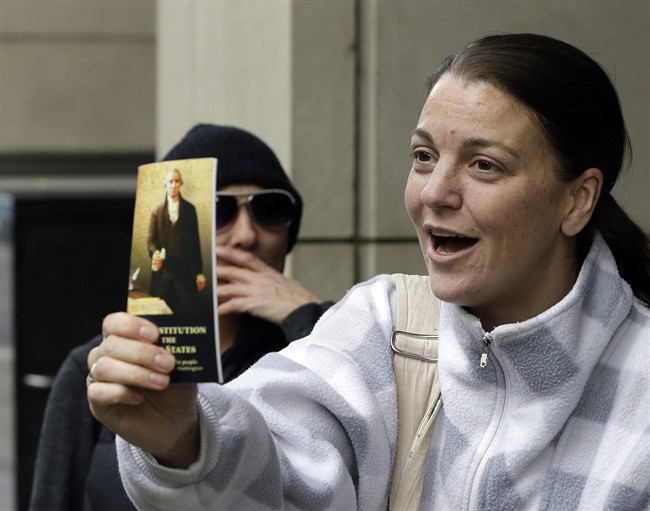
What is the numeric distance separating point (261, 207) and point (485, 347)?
147cm

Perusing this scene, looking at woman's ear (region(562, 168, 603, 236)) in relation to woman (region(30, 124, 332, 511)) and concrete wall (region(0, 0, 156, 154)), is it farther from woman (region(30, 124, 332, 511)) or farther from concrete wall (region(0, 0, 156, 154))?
concrete wall (region(0, 0, 156, 154))

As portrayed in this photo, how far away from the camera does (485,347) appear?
2514mm

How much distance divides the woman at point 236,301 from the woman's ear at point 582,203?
1.30m

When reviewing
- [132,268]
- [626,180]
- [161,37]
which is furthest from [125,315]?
[161,37]

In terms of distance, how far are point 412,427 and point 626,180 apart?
8.13ft

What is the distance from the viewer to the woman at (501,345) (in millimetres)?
2439

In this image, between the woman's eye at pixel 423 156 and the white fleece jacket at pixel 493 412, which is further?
the woman's eye at pixel 423 156

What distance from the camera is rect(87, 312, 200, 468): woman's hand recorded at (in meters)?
2.08

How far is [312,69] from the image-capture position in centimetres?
529

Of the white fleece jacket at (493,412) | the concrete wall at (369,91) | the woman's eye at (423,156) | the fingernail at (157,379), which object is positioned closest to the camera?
the fingernail at (157,379)

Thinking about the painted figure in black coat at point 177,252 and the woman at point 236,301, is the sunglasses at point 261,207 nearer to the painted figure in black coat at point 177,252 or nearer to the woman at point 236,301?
the woman at point 236,301

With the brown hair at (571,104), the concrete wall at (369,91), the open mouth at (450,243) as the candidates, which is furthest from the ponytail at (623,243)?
the concrete wall at (369,91)

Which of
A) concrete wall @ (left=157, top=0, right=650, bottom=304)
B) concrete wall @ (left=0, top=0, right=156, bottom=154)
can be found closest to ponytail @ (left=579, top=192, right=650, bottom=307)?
concrete wall @ (left=157, top=0, right=650, bottom=304)

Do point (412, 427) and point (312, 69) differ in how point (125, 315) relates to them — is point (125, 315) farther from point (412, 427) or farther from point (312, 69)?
point (312, 69)
